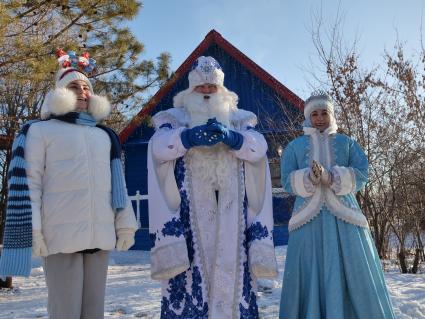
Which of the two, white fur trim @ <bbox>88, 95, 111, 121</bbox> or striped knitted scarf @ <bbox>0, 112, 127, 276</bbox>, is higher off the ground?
white fur trim @ <bbox>88, 95, 111, 121</bbox>

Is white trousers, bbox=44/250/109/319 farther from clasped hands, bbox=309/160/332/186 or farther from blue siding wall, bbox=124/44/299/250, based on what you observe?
blue siding wall, bbox=124/44/299/250

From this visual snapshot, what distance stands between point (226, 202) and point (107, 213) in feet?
2.47

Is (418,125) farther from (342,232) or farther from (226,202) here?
(226,202)

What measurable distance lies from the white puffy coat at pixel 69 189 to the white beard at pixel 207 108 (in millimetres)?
709

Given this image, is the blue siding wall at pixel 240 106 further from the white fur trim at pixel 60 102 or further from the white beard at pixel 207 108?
the white fur trim at pixel 60 102

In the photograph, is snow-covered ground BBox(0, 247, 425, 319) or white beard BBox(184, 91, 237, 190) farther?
snow-covered ground BBox(0, 247, 425, 319)

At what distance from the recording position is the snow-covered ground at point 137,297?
4.57 m

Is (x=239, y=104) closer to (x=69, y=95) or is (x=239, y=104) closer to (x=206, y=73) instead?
(x=206, y=73)

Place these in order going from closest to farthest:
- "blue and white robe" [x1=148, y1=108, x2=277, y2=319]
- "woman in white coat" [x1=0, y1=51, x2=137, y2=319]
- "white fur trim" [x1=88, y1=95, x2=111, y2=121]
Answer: "woman in white coat" [x1=0, y1=51, x2=137, y2=319], "blue and white robe" [x1=148, y1=108, x2=277, y2=319], "white fur trim" [x1=88, y1=95, x2=111, y2=121]

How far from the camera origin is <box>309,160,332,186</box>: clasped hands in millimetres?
3353

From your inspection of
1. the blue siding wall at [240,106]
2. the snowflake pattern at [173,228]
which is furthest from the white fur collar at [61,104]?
the blue siding wall at [240,106]

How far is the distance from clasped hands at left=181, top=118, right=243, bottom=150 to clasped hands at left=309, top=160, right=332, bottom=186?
0.71 metres

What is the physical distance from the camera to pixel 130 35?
736 centimetres

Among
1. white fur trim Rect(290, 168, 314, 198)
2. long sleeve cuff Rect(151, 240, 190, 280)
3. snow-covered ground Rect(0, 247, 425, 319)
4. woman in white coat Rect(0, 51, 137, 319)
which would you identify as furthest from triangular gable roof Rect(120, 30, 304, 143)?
long sleeve cuff Rect(151, 240, 190, 280)
